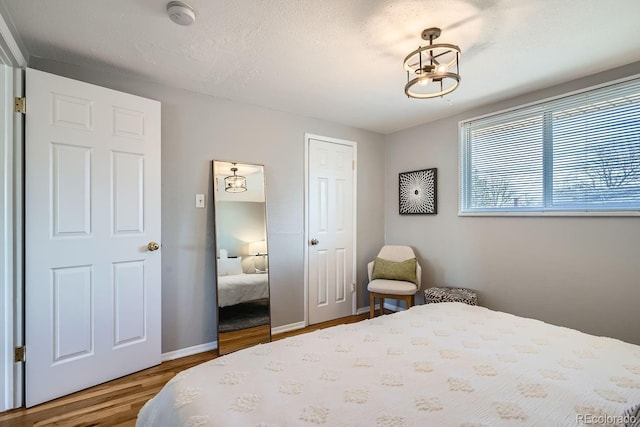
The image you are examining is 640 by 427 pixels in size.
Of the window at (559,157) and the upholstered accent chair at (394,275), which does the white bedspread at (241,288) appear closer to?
the upholstered accent chair at (394,275)

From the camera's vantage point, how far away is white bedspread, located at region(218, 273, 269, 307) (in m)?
2.69

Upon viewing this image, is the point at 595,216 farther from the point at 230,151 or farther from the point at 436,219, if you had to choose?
the point at 230,151

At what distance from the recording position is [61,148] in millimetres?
1967

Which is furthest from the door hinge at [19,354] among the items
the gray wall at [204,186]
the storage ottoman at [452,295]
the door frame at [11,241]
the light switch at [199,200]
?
the storage ottoman at [452,295]

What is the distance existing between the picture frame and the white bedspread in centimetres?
191

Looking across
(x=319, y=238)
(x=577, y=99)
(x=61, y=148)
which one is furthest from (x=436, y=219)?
(x=61, y=148)

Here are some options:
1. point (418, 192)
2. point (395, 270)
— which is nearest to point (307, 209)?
point (395, 270)

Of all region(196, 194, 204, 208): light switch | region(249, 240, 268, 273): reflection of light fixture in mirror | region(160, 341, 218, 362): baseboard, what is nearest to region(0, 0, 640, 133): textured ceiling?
region(196, 194, 204, 208): light switch

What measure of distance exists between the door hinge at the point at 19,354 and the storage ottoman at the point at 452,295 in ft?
10.3

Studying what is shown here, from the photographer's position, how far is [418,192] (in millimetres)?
3557

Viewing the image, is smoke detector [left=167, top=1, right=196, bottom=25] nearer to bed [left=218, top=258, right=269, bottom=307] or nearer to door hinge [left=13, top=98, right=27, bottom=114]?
door hinge [left=13, top=98, right=27, bottom=114]

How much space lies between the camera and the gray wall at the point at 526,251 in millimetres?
2168

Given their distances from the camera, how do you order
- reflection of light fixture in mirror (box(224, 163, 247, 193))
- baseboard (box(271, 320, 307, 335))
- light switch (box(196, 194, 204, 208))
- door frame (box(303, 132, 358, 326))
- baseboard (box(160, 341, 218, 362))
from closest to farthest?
baseboard (box(160, 341, 218, 362)) → light switch (box(196, 194, 204, 208)) → reflection of light fixture in mirror (box(224, 163, 247, 193)) → baseboard (box(271, 320, 307, 335)) → door frame (box(303, 132, 358, 326))

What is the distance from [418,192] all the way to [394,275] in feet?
3.37
